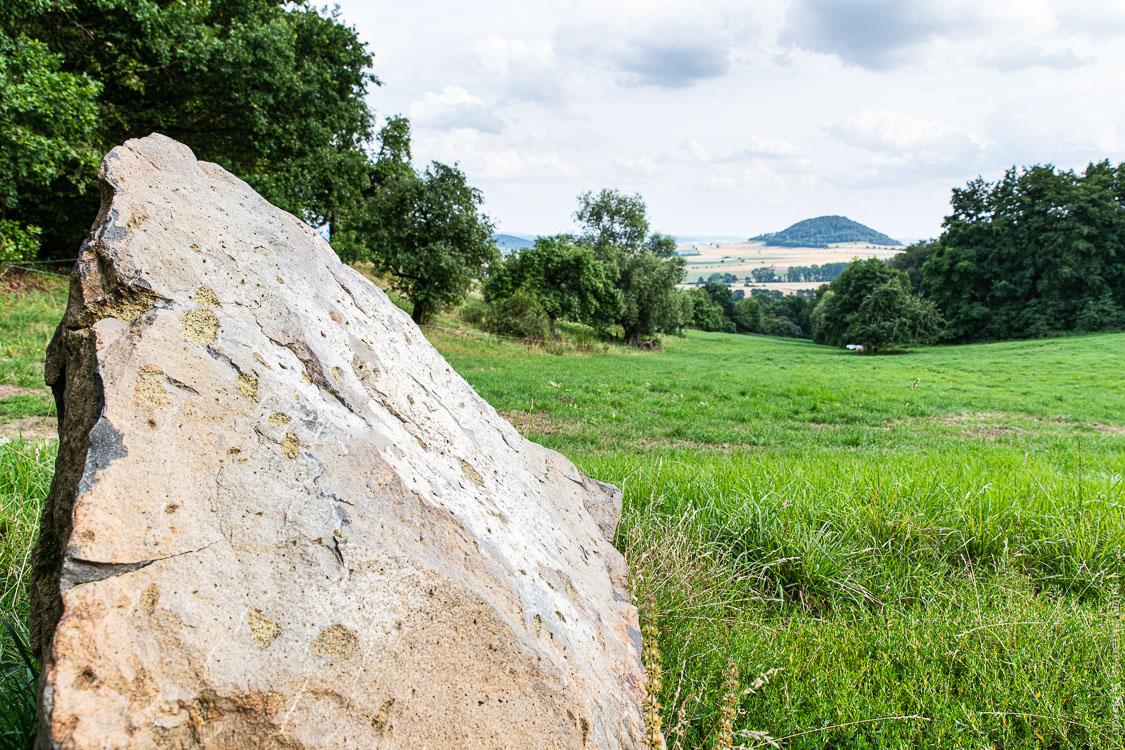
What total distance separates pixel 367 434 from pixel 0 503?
3.64 meters

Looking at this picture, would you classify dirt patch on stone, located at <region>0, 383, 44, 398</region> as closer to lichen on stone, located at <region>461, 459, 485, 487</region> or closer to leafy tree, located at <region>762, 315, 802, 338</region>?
lichen on stone, located at <region>461, 459, 485, 487</region>

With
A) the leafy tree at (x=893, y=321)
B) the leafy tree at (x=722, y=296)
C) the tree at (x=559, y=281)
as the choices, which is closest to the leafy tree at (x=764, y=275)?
the leafy tree at (x=722, y=296)

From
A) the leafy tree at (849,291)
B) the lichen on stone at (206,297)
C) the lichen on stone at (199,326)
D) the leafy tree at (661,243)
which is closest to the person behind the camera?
the lichen on stone at (199,326)

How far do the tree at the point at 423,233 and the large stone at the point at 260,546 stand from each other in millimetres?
23987

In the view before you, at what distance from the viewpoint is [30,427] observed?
7.83 m

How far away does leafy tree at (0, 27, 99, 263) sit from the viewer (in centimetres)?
1106

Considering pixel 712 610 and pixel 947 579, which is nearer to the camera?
pixel 712 610

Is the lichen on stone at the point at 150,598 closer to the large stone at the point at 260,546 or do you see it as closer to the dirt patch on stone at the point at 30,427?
the large stone at the point at 260,546

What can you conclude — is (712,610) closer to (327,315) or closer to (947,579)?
(947,579)

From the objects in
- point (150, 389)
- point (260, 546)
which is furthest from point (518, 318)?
point (260, 546)

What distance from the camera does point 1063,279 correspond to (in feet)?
155

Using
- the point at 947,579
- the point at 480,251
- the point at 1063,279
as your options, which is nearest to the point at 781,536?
the point at 947,579

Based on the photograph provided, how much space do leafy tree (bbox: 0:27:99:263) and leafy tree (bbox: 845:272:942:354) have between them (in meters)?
48.3

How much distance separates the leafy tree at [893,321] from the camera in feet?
A: 148
